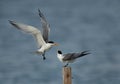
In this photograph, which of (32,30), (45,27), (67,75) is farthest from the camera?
(45,27)

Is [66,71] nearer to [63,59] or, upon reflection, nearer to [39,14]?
[63,59]

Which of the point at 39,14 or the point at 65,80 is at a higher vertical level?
the point at 39,14

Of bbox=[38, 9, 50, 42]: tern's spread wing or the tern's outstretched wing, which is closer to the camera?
the tern's outstretched wing

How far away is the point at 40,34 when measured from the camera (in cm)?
1543

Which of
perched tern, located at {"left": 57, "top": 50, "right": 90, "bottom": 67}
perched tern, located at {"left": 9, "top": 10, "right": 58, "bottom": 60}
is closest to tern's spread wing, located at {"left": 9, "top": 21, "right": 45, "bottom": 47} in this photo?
perched tern, located at {"left": 9, "top": 10, "right": 58, "bottom": 60}

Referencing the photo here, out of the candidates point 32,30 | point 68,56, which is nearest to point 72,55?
point 68,56

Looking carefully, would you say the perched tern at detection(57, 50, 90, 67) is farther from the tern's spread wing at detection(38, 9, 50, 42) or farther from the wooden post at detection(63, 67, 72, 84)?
the tern's spread wing at detection(38, 9, 50, 42)

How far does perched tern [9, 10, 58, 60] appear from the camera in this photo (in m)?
14.7

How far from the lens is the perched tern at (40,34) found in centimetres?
1470

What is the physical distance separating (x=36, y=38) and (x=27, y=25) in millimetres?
677

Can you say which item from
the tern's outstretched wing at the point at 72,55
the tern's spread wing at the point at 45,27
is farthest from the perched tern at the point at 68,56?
the tern's spread wing at the point at 45,27

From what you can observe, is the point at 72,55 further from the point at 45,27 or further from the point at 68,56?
the point at 45,27

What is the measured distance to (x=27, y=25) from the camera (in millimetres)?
14914

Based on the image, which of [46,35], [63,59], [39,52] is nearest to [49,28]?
[46,35]
